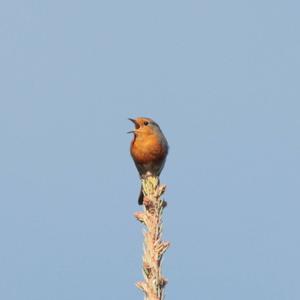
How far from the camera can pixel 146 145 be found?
7453 millimetres

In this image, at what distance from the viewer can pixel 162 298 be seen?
3.79 meters

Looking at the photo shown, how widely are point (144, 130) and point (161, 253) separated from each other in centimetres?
344

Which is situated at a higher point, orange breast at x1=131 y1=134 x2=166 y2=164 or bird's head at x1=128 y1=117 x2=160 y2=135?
bird's head at x1=128 y1=117 x2=160 y2=135

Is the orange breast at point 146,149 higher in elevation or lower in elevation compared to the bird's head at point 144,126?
lower

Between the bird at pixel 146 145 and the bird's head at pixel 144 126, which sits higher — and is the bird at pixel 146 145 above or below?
below

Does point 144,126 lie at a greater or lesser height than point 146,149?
greater

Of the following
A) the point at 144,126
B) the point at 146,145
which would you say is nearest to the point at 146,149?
the point at 146,145

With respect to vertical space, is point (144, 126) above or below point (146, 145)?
above

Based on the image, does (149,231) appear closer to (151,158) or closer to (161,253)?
(161,253)

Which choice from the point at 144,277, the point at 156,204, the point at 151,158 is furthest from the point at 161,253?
the point at 151,158

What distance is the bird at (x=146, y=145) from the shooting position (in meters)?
7.33

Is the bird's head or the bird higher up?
the bird's head

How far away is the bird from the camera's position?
7.33 m

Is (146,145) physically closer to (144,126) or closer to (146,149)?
(146,149)
